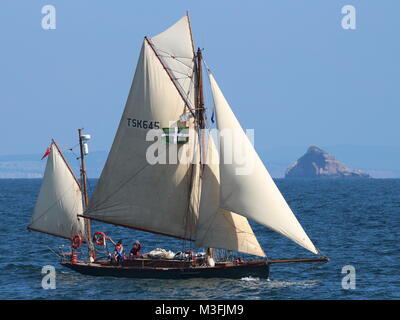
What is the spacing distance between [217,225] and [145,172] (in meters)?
5.23

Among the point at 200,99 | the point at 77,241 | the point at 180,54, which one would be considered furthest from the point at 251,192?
the point at 77,241

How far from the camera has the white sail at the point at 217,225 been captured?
43.6 metres

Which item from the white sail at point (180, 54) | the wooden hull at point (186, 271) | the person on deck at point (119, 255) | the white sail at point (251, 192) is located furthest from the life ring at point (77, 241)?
the white sail at point (251, 192)

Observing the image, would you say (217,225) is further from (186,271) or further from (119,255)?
(119,255)

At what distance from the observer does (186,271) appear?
43969 millimetres

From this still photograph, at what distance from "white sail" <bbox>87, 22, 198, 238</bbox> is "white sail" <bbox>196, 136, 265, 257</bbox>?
209 cm

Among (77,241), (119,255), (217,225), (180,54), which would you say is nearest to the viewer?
(217,225)

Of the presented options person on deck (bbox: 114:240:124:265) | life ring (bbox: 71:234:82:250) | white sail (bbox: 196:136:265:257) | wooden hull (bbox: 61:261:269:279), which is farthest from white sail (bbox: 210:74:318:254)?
life ring (bbox: 71:234:82:250)

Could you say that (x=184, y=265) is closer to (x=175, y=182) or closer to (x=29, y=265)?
(x=175, y=182)

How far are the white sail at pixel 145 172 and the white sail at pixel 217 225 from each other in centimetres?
209
